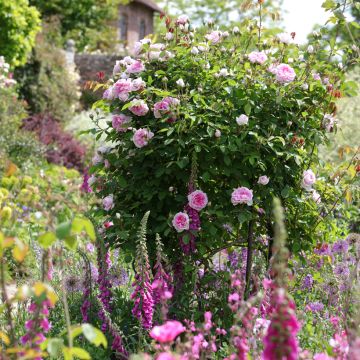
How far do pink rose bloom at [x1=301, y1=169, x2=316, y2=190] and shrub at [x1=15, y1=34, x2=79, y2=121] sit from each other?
432 inches

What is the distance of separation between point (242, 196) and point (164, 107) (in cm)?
71

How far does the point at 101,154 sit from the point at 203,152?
0.76m

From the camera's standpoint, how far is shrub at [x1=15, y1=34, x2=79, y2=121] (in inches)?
573

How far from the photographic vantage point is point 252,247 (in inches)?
164

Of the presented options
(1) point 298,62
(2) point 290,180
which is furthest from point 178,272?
(1) point 298,62

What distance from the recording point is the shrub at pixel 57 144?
1223cm

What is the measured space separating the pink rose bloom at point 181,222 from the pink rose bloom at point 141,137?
51 cm

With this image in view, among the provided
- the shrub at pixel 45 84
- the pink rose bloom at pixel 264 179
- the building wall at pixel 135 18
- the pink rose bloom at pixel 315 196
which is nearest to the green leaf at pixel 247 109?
the pink rose bloom at pixel 264 179

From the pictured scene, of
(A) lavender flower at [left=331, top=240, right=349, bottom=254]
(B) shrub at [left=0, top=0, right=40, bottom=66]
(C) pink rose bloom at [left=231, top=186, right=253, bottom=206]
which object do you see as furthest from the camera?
(B) shrub at [left=0, top=0, right=40, bottom=66]

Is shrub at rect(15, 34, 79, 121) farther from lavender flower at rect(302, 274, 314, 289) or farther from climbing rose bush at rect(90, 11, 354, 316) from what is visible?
lavender flower at rect(302, 274, 314, 289)

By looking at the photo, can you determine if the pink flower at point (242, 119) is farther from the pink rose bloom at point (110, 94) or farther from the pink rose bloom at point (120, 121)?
the pink rose bloom at point (110, 94)

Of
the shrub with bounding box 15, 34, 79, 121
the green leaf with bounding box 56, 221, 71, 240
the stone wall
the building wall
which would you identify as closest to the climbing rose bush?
the green leaf with bounding box 56, 221, 71, 240

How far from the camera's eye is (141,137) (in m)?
3.82

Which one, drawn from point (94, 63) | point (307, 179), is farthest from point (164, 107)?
point (94, 63)
